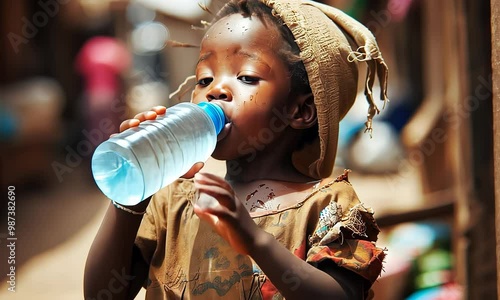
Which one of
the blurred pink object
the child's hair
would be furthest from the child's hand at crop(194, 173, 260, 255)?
the blurred pink object

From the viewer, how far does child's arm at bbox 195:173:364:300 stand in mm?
1867

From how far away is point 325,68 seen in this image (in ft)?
7.57

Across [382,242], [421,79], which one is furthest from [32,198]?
[421,79]

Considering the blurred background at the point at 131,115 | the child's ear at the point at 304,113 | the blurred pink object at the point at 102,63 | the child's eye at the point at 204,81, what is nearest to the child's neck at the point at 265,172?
the child's ear at the point at 304,113

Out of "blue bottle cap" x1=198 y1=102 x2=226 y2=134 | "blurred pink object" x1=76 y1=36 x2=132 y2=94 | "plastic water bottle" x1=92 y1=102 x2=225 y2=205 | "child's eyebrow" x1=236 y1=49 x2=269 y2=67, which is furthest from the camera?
"blurred pink object" x1=76 y1=36 x2=132 y2=94

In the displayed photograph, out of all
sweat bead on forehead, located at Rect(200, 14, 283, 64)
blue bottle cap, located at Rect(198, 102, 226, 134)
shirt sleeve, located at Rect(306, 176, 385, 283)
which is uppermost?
sweat bead on forehead, located at Rect(200, 14, 283, 64)

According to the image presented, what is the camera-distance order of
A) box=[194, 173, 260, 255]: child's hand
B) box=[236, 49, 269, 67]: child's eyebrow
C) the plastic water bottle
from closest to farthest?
box=[194, 173, 260, 255]: child's hand
the plastic water bottle
box=[236, 49, 269, 67]: child's eyebrow

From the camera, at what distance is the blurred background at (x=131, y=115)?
5316mm

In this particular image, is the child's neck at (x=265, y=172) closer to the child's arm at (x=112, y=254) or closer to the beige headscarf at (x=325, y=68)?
the beige headscarf at (x=325, y=68)

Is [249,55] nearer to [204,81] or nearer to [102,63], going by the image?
[204,81]

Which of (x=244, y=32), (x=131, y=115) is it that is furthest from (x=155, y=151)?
(x=131, y=115)

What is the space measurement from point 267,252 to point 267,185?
15.4 inches

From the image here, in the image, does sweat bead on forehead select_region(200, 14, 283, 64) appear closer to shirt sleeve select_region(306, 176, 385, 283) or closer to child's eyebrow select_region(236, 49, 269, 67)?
child's eyebrow select_region(236, 49, 269, 67)

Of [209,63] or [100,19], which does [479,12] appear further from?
[100,19]
